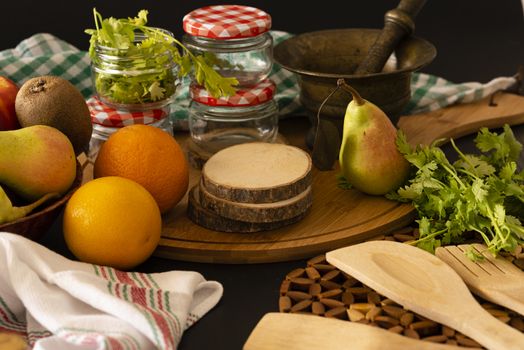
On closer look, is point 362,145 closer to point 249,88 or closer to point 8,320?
point 249,88

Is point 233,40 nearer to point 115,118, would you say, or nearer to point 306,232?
point 115,118

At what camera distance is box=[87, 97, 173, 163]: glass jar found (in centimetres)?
200

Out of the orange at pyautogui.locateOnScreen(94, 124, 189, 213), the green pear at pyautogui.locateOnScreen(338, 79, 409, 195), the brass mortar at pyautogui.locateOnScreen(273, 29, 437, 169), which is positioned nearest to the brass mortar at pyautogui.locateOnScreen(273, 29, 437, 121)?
the brass mortar at pyautogui.locateOnScreen(273, 29, 437, 169)

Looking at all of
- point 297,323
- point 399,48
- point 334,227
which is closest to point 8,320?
point 297,323

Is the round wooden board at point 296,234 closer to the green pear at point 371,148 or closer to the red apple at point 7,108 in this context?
the green pear at point 371,148

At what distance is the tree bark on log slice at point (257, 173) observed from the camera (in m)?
1.76

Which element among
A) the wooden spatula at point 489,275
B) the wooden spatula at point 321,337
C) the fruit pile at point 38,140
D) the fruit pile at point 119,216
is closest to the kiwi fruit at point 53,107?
the fruit pile at point 38,140

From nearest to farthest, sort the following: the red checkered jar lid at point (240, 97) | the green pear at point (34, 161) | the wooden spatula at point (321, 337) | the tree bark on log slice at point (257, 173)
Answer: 1. the wooden spatula at point (321, 337)
2. the green pear at point (34, 161)
3. the tree bark on log slice at point (257, 173)
4. the red checkered jar lid at point (240, 97)

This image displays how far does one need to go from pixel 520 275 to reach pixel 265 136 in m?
0.72

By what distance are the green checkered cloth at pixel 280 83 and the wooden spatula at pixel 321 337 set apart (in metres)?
0.91

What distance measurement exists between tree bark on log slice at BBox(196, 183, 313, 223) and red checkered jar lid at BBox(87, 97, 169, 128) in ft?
0.90

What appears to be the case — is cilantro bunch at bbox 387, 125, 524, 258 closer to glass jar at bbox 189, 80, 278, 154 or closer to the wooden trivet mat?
the wooden trivet mat

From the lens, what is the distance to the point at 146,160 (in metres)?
1.77

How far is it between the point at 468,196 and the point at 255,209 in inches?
14.6
